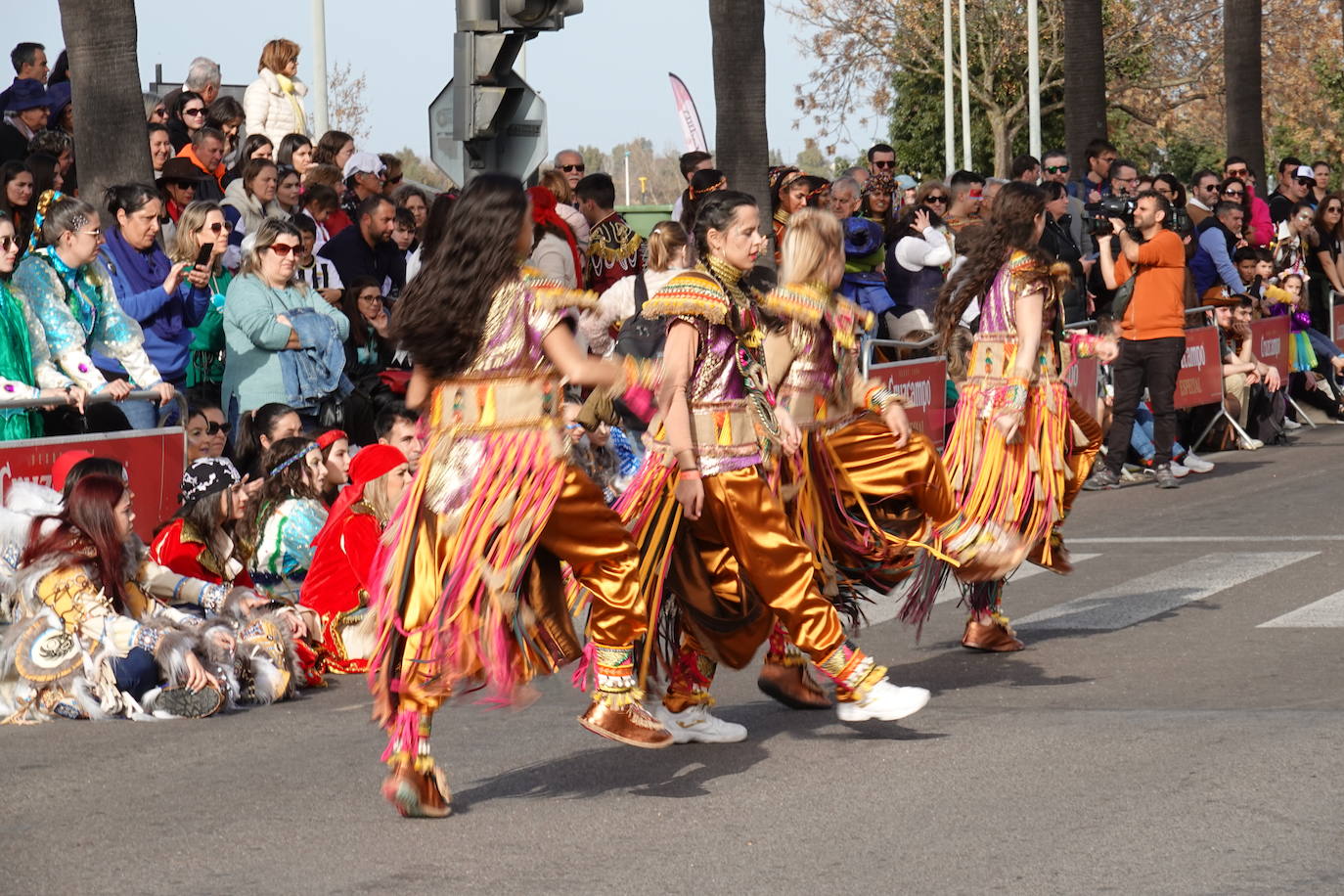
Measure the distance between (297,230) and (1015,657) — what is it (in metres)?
4.96

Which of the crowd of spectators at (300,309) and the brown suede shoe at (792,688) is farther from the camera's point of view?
the crowd of spectators at (300,309)

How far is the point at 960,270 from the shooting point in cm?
926

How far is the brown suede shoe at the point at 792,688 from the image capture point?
7730mm

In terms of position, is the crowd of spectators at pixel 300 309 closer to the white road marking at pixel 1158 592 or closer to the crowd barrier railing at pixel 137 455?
the crowd barrier railing at pixel 137 455

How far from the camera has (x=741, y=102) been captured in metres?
17.0

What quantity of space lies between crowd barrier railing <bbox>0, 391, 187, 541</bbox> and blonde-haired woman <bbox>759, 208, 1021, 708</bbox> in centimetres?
358

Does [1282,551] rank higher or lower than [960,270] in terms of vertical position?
lower

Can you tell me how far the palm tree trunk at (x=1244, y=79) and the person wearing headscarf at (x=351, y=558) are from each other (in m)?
21.6

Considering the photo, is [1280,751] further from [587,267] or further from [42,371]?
[587,267]

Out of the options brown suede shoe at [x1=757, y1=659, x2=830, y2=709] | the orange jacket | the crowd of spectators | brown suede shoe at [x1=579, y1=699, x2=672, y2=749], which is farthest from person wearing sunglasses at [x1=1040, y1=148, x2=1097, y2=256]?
brown suede shoe at [x1=579, y1=699, x2=672, y2=749]

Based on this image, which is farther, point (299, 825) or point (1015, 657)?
point (1015, 657)

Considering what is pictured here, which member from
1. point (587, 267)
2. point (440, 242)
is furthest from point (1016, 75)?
point (440, 242)

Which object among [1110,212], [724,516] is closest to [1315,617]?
[724,516]

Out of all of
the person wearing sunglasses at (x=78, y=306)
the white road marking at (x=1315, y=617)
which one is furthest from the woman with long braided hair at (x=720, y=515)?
the person wearing sunglasses at (x=78, y=306)
